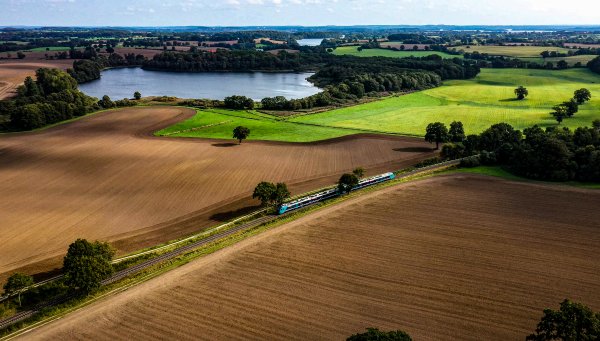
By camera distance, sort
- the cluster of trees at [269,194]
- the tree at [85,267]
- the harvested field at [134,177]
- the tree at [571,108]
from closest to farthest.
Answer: the tree at [85,267], the harvested field at [134,177], the cluster of trees at [269,194], the tree at [571,108]

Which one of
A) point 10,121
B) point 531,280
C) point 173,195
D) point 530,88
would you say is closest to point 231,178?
point 173,195

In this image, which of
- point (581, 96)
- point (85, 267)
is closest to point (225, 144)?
point (85, 267)

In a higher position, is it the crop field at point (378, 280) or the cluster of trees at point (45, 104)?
the cluster of trees at point (45, 104)

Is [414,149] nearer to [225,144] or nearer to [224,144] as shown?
[225,144]

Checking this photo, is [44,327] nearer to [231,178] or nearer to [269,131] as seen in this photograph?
[231,178]

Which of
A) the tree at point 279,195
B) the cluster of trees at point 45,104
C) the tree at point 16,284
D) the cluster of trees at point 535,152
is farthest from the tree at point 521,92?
the tree at point 16,284

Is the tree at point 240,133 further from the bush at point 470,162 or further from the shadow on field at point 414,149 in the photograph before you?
the bush at point 470,162

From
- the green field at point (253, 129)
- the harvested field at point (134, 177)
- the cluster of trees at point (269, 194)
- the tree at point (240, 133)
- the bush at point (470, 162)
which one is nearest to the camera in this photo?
the harvested field at point (134, 177)
